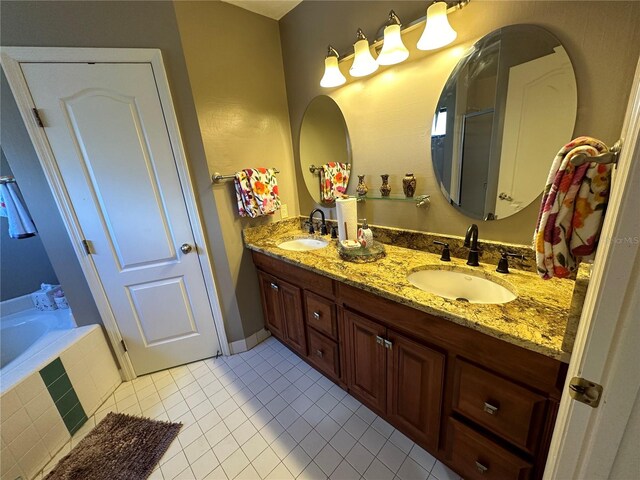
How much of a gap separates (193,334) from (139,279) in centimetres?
57

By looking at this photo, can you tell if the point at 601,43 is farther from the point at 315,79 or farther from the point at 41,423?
the point at 41,423

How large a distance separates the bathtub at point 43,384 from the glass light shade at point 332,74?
2220mm

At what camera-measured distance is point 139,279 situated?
5.54 feet

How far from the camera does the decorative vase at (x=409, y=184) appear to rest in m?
1.42

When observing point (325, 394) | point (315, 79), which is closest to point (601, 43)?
point (315, 79)

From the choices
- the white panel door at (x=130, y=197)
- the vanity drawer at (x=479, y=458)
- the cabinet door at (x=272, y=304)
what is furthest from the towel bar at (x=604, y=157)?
the white panel door at (x=130, y=197)

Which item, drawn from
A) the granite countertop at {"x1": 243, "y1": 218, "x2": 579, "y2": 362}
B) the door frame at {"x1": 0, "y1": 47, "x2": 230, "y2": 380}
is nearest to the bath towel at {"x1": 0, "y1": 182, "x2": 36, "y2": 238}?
the door frame at {"x1": 0, "y1": 47, "x2": 230, "y2": 380}

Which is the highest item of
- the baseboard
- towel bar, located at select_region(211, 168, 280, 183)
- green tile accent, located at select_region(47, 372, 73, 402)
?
towel bar, located at select_region(211, 168, 280, 183)

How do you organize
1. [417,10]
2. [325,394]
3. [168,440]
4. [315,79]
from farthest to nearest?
[315,79], [325,394], [168,440], [417,10]

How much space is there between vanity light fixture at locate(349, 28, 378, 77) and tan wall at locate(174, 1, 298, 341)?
2.59 feet

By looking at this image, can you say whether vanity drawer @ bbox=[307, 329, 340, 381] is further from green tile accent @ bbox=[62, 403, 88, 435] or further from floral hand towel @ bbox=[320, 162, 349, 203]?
green tile accent @ bbox=[62, 403, 88, 435]

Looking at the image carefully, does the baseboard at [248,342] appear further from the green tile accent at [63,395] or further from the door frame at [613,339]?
the door frame at [613,339]

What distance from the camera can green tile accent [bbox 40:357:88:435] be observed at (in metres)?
1.38

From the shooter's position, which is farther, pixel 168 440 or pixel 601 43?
pixel 168 440
